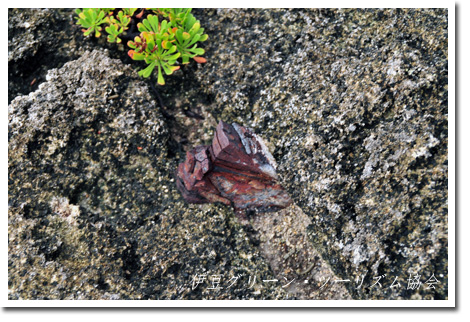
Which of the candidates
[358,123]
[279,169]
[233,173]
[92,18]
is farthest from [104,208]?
[358,123]

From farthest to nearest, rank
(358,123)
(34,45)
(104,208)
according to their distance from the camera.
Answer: (34,45) → (104,208) → (358,123)

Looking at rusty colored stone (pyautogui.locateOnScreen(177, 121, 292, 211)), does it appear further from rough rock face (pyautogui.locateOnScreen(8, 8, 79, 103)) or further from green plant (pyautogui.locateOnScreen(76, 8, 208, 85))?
rough rock face (pyautogui.locateOnScreen(8, 8, 79, 103))

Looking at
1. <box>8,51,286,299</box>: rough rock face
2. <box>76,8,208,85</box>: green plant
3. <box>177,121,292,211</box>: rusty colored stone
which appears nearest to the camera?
<box>8,51,286,299</box>: rough rock face

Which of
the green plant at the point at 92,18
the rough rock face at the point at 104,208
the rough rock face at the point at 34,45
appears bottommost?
the rough rock face at the point at 104,208

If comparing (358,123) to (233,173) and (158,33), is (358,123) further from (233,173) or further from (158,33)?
(158,33)

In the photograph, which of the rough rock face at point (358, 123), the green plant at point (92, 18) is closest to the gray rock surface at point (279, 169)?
the rough rock face at point (358, 123)

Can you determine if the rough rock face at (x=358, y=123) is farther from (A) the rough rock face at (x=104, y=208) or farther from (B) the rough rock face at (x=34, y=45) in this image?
(B) the rough rock face at (x=34, y=45)

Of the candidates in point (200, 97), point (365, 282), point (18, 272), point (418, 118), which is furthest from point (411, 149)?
point (18, 272)

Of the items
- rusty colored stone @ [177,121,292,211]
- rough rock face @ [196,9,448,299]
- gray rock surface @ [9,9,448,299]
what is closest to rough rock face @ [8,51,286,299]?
gray rock surface @ [9,9,448,299]
